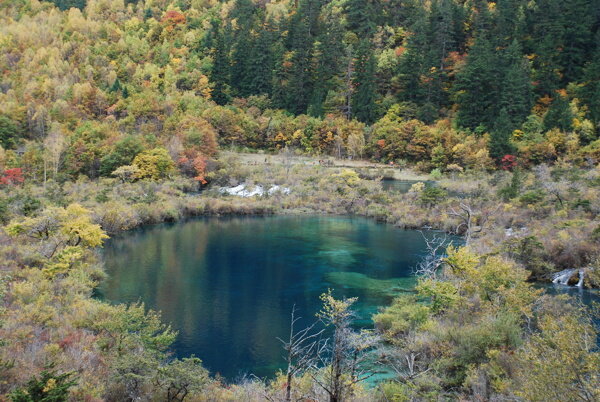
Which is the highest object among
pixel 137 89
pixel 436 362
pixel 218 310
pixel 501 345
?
pixel 137 89

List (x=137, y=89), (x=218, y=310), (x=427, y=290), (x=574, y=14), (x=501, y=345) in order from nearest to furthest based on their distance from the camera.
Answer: (x=501, y=345), (x=427, y=290), (x=218, y=310), (x=574, y=14), (x=137, y=89)

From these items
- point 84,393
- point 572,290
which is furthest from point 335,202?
point 84,393

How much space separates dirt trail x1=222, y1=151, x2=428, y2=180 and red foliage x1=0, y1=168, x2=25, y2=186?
23.8 m

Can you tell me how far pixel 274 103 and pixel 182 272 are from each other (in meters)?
53.4

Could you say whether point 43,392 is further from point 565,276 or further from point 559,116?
point 559,116

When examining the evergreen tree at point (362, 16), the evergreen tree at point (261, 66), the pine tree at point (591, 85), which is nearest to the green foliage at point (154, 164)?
the evergreen tree at point (261, 66)

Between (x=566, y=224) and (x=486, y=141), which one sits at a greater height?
(x=486, y=141)

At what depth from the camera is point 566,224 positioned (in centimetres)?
3256

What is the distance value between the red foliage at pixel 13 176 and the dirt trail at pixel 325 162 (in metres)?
23.8

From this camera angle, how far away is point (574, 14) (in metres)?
64.9

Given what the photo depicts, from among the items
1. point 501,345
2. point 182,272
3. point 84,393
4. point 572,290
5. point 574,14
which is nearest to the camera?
point 84,393

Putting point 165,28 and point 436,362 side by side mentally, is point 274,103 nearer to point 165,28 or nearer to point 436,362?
point 165,28

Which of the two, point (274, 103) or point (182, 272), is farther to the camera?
point (274, 103)

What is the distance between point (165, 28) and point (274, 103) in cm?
2776
